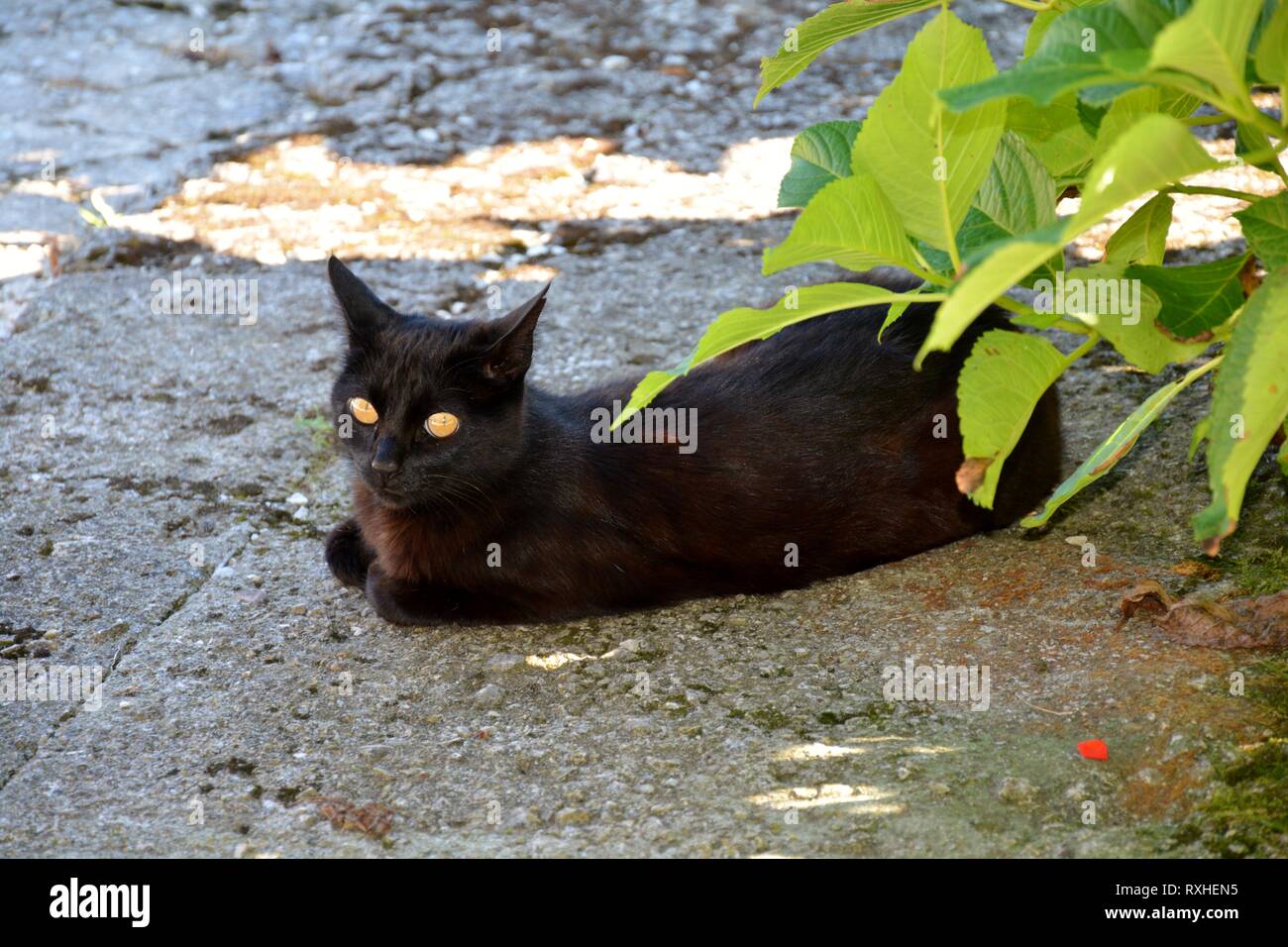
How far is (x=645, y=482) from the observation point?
→ 366 centimetres

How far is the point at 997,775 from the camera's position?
2.70 meters

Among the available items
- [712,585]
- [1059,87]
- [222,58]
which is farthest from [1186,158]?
[222,58]

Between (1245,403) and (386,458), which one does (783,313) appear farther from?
(386,458)

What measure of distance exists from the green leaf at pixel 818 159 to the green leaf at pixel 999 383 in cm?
46

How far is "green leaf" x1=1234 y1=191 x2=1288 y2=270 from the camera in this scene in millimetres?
2295

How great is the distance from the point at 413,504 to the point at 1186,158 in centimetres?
229

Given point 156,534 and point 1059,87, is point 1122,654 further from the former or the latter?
point 156,534

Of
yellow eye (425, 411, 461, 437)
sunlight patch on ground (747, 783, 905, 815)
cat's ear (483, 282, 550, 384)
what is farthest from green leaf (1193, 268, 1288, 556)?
yellow eye (425, 411, 461, 437)

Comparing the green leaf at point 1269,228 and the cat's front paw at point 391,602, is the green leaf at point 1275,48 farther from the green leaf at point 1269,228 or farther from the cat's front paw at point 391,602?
the cat's front paw at point 391,602

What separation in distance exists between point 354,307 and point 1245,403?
7.72 feet

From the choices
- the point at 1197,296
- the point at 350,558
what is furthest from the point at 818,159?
the point at 350,558

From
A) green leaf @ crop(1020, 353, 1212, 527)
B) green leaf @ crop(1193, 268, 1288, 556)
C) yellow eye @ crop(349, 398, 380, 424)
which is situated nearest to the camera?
green leaf @ crop(1193, 268, 1288, 556)

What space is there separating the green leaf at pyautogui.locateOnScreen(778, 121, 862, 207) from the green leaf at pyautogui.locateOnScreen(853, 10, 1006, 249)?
354 millimetres

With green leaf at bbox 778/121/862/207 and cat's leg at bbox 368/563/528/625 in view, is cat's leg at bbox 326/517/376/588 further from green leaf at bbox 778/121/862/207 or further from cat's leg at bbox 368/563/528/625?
green leaf at bbox 778/121/862/207
